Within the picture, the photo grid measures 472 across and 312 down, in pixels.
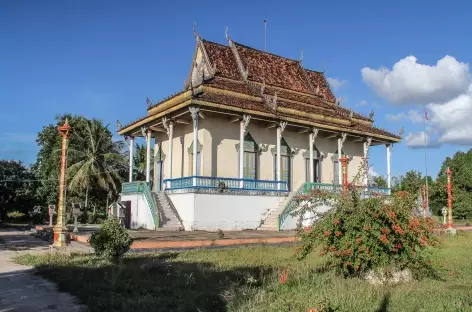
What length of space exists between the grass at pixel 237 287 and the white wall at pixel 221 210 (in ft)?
26.6

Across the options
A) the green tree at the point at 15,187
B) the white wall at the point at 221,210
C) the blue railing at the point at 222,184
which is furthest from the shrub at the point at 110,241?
the green tree at the point at 15,187

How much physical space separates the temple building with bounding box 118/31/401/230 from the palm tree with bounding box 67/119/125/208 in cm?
798

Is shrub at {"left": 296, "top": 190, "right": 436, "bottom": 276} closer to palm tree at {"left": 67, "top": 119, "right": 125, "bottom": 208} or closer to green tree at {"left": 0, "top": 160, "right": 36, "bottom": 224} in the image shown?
palm tree at {"left": 67, "top": 119, "right": 125, "bottom": 208}

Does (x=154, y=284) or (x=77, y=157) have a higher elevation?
(x=77, y=157)

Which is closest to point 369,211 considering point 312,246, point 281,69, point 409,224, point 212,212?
point 409,224

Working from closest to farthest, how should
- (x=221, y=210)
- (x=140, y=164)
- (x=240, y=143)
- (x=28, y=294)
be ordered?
(x=28, y=294) → (x=221, y=210) → (x=240, y=143) → (x=140, y=164)

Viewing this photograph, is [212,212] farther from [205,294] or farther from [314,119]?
[205,294]

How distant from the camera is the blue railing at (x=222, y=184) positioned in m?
19.1

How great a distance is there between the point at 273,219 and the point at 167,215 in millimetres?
4612

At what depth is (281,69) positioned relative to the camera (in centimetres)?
2745

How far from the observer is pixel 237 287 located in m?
7.11

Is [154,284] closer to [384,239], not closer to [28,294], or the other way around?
[28,294]

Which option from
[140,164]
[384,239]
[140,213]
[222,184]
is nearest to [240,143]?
[222,184]

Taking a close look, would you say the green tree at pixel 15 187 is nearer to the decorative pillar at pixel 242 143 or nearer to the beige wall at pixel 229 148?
the beige wall at pixel 229 148
